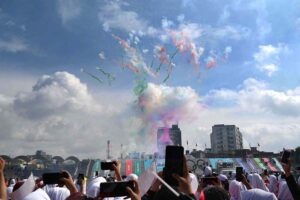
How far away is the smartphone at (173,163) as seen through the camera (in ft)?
10.2

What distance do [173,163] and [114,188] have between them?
793 millimetres

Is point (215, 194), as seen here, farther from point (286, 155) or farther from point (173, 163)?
point (173, 163)

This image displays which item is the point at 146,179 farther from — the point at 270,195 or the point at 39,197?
the point at 270,195

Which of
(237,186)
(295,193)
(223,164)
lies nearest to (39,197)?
(295,193)

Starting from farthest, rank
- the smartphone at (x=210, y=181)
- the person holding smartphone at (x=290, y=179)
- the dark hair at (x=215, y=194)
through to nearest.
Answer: the smartphone at (x=210, y=181) < the person holding smartphone at (x=290, y=179) < the dark hair at (x=215, y=194)

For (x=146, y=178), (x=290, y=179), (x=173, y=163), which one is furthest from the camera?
(x=290, y=179)

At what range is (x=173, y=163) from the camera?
3117 mm

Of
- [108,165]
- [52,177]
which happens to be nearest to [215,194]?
[52,177]

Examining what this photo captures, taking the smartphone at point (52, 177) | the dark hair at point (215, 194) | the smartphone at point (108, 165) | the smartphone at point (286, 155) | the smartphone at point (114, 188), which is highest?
the smartphone at point (286, 155)

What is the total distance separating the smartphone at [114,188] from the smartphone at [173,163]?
57 cm

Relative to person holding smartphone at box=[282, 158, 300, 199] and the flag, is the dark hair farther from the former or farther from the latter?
the flag

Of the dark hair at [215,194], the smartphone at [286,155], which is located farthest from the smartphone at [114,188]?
the smartphone at [286,155]

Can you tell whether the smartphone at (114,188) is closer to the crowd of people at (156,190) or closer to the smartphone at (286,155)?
the crowd of people at (156,190)

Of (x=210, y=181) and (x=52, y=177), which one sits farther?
(x=210, y=181)
